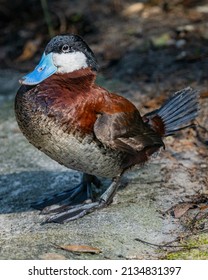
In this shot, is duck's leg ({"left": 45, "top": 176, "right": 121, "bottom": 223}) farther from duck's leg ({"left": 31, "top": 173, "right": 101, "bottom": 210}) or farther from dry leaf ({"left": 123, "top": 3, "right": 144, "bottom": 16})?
dry leaf ({"left": 123, "top": 3, "right": 144, "bottom": 16})

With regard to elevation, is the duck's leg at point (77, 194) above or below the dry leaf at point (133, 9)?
above

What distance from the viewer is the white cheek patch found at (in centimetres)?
411

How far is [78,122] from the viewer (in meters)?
3.87

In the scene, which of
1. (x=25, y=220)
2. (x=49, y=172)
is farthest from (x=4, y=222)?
(x=49, y=172)

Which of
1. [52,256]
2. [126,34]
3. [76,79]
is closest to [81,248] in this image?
[52,256]

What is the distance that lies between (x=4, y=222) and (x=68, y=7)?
149 inches

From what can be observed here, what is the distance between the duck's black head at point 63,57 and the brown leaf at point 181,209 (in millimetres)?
955

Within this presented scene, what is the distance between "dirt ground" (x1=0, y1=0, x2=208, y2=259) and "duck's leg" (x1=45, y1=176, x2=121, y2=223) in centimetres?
6

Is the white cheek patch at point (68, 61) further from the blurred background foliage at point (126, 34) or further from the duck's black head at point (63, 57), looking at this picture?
the blurred background foliage at point (126, 34)

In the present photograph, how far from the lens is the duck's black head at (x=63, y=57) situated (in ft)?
13.4

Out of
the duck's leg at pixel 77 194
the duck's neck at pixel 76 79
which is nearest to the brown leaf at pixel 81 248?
the duck's leg at pixel 77 194

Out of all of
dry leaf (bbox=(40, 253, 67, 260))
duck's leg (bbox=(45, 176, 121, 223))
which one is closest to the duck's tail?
duck's leg (bbox=(45, 176, 121, 223))

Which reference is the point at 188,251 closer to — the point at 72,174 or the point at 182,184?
the point at 182,184

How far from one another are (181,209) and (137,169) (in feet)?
2.04
